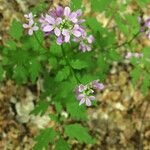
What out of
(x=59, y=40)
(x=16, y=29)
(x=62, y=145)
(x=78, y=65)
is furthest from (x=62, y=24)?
(x=62, y=145)

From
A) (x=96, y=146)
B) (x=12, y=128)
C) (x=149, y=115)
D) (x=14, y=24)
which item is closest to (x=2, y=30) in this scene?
(x=14, y=24)

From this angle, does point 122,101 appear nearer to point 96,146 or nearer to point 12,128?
point 96,146

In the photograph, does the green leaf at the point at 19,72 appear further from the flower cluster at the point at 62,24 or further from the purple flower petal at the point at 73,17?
the purple flower petal at the point at 73,17

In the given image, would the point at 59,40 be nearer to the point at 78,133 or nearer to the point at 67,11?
the point at 67,11

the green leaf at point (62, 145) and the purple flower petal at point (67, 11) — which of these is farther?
the green leaf at point (62, 145)

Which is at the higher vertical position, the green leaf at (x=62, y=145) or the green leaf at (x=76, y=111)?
the green leaf at (x=76, y=111)

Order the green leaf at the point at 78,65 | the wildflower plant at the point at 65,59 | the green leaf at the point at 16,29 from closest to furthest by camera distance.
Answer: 1. the wildflower plant at the point at 65,59
2. the green leaf at the point at 78,65
3. the green leaf at the point at 16,29

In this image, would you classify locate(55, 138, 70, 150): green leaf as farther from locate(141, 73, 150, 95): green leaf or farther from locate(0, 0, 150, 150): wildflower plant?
locate(141, 73, 150, 95): green leaf

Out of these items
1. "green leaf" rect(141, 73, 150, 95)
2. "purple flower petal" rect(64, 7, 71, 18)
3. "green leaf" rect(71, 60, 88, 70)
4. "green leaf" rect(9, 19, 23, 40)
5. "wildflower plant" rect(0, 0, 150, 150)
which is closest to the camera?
"purple flower petal" rect(64, 7, 71, 18)

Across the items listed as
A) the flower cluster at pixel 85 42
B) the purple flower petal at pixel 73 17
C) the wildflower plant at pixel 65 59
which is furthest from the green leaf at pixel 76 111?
A: the purple flower petal at pixel 73 17

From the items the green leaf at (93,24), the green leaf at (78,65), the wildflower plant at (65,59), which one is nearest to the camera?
the wildflower plant at (65,59)

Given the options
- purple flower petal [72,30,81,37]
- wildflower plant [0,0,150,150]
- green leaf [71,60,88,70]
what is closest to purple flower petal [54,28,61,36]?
wildflower plant [0,0,150,150]
